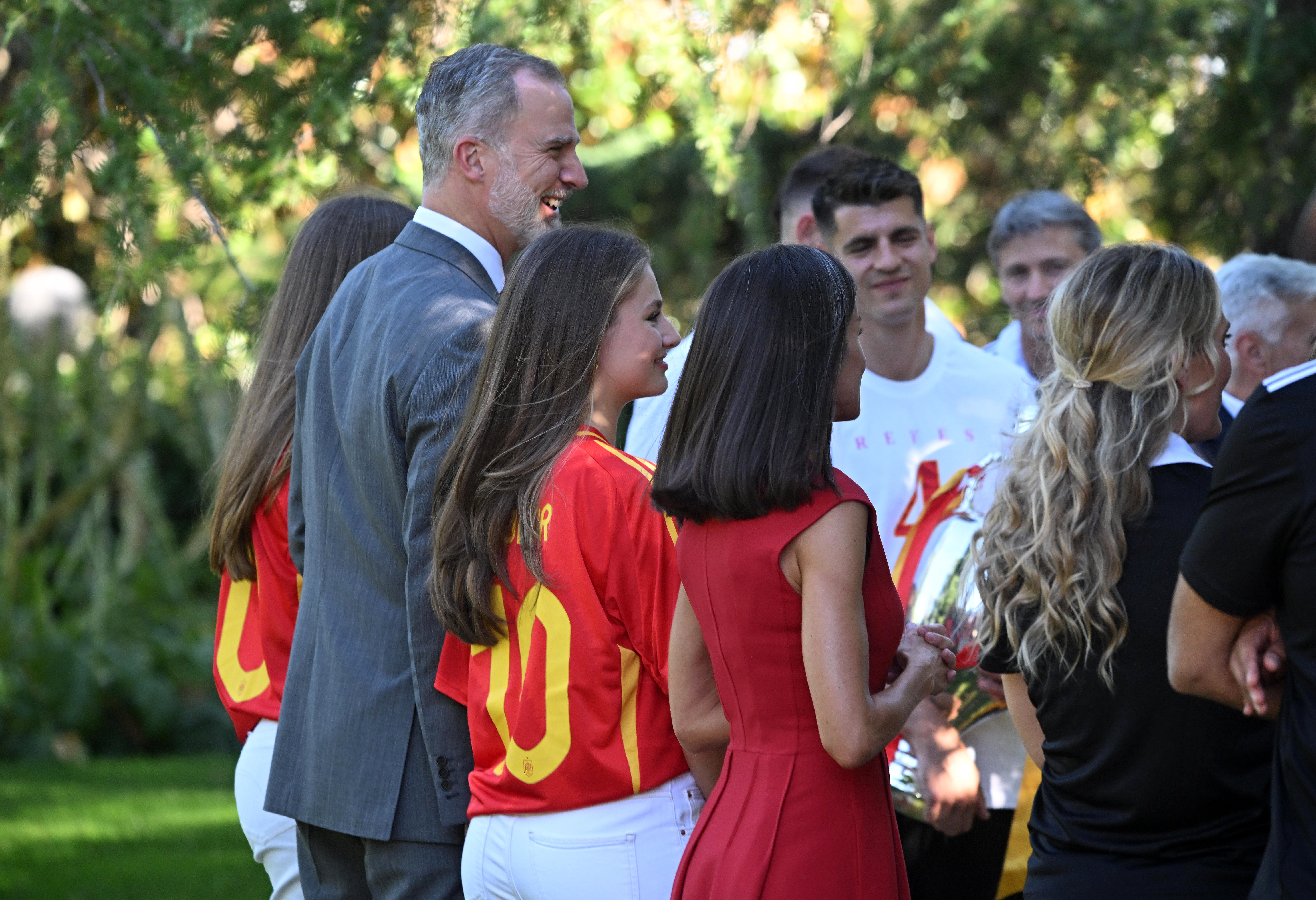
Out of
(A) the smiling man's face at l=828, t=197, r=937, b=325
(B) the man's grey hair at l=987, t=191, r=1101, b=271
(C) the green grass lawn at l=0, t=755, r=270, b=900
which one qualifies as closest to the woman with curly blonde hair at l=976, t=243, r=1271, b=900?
(A) the smiling man's face at l=828, t=197, r=937, b=325

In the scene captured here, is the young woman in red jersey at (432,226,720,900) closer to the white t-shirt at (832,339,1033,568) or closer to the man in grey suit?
the man in grey suit

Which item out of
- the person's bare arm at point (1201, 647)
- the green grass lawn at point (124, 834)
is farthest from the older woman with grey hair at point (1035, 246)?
the green grass lawn at point (124, 834)

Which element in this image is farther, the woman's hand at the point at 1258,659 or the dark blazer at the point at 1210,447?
the dark blazer at the point at 1210,447

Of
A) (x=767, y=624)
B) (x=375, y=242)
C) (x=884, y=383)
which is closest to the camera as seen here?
(x=767, y=624)

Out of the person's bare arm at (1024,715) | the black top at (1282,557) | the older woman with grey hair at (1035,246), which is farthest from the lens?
the older woman with grey hair at (1035,246)

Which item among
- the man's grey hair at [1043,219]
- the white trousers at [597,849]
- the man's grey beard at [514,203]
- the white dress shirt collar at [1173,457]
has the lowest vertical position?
the white trousers at [597,849]

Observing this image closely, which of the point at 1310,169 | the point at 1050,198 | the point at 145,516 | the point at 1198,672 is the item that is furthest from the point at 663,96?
the point at 145,516

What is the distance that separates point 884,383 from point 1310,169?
2.42m

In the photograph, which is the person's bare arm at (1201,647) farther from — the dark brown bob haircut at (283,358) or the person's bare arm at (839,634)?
the dark brown bob haircut at (283,358)

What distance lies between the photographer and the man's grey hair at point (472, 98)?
8.16ft

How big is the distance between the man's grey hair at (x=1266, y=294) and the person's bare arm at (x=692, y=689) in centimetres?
A: 199

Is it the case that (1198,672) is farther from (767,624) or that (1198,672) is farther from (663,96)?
(663,96)

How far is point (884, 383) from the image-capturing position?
3211 mm

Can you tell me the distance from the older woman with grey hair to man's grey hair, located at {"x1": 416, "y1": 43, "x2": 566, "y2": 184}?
1.92 m
